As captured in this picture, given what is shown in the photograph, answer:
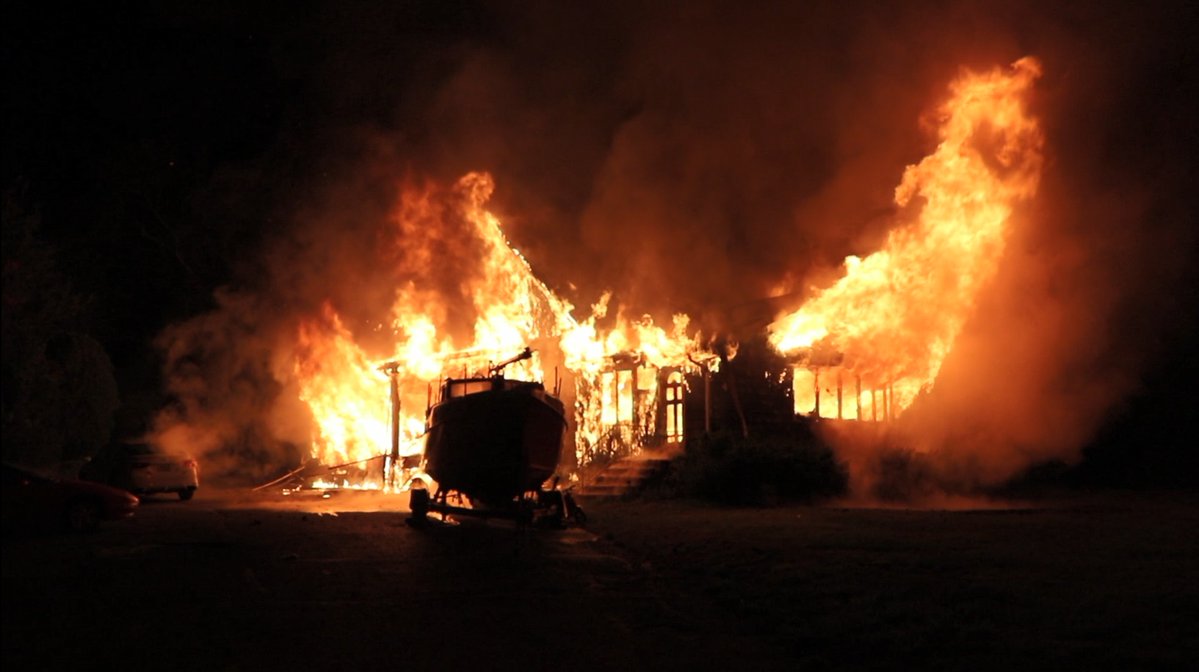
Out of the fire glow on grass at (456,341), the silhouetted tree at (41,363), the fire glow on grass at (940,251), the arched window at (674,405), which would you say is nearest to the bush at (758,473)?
the arched window at (674,405)

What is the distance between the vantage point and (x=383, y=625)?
796cm

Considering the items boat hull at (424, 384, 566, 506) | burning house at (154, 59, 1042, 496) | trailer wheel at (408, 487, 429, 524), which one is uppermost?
burning house at (154, 59, 1042, 496)

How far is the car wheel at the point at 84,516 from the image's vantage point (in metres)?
9.91

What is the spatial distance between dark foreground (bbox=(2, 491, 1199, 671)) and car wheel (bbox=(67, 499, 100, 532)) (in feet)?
0.49

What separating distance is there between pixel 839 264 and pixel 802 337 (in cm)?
245

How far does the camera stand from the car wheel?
390 inches

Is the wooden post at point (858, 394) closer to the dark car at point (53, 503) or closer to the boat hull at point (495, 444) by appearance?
the boat hull at point (495, 444)

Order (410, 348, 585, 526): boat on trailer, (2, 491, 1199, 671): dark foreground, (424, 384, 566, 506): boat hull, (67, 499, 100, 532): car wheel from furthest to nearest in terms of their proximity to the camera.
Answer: (424, 384, 566, 506): boat hull → (410, 348, 585, 526): boat on trailer → (67, 499, 100, 532): car wheel → (2, 491, 1199, 671): dark foreground

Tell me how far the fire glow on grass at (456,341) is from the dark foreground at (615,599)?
12.3m

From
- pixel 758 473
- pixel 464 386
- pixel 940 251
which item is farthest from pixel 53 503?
pixel 940 251

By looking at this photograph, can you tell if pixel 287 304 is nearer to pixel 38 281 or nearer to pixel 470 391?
pixel 470 391

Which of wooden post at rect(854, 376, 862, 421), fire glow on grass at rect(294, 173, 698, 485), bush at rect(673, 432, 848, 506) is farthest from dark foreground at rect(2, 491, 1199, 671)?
wooden post at rect(854, 376, 862, 421)

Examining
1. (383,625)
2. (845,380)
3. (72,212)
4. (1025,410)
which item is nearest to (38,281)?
(383,625)

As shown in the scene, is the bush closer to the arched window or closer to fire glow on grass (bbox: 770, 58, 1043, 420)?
the arched window
